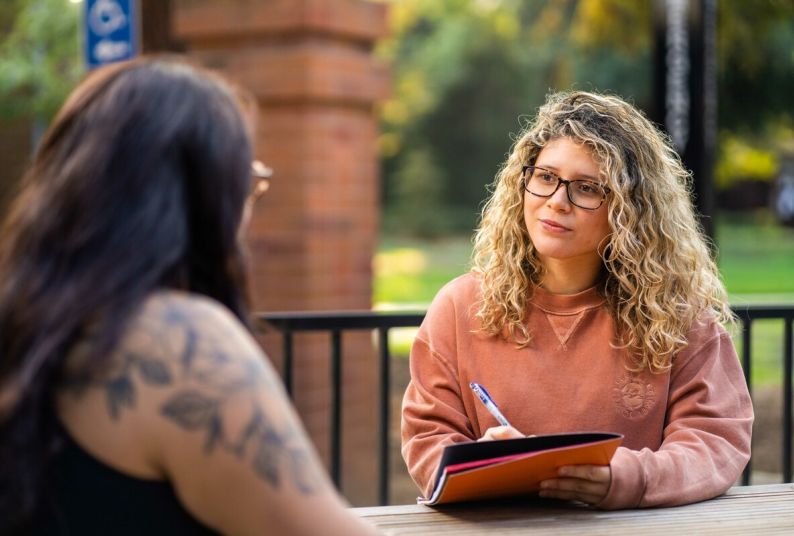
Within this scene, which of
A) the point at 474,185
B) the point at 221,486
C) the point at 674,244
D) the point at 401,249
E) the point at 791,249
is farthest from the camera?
the point at 474,185

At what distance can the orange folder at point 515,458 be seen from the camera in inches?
68.9

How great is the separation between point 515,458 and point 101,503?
0.74 m

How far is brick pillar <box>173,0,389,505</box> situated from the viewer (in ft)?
17.1

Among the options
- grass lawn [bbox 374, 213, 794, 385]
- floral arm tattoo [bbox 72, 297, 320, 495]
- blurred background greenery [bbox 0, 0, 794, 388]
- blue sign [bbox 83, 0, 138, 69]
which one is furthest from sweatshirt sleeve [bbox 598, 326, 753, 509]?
blurred background greenery [bbox 0, 0, 794, 388]

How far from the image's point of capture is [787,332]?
11.8ft

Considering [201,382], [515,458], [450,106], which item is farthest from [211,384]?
[450,106]

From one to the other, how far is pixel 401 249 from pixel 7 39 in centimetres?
2982

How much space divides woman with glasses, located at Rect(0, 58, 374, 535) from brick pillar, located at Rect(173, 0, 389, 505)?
12.8 feet

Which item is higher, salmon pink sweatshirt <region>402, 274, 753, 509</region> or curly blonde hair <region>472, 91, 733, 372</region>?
curly blonde hair <region>472, 91, 733, 372</region>

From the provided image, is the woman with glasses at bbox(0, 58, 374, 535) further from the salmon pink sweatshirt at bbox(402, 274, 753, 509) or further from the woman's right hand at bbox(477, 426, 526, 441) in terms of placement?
the salmon pink sweatshirt at bbox(402, 274, 753, 509)

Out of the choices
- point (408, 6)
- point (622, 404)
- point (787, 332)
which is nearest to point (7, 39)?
point (787, 332)

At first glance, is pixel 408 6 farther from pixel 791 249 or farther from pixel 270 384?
pixel 270 384

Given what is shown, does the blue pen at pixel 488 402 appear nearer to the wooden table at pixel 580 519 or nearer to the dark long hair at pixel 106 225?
the wooden table at pixel 580 519

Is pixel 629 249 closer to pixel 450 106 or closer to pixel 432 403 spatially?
pixel 432 403
